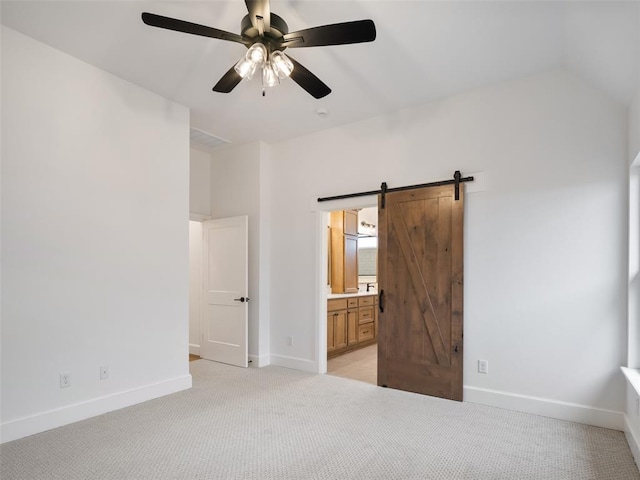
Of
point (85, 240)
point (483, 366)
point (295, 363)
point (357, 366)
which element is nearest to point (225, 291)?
point (295, 363)

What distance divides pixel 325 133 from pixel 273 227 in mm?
1419

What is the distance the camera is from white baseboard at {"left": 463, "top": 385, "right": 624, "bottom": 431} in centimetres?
310

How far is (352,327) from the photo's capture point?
606cm

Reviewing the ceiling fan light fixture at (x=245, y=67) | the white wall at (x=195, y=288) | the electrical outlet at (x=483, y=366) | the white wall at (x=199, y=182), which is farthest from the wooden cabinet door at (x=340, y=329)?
the ceiling fan light fixture at (x=245, y=67)

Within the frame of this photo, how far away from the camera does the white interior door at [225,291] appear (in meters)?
5.09

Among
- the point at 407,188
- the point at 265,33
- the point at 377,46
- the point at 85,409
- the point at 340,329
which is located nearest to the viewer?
the point at 265,33

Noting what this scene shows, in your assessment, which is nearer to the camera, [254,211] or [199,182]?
[254,211]

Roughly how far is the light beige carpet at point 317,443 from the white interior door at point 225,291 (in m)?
1.34

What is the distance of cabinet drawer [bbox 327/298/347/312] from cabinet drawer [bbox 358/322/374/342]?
0.65m

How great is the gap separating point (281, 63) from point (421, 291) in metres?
2.56

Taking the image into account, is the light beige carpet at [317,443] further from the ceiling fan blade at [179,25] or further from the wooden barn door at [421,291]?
the ceiling fan blade at [179,25]

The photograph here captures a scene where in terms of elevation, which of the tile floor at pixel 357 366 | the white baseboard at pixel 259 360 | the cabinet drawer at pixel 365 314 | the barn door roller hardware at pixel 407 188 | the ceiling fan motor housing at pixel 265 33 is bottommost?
the tile floor at pixel 357 366

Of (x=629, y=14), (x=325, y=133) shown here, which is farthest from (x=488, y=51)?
(x=325, y=133)

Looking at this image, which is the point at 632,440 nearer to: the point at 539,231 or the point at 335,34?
Answer: the point at 539,231
